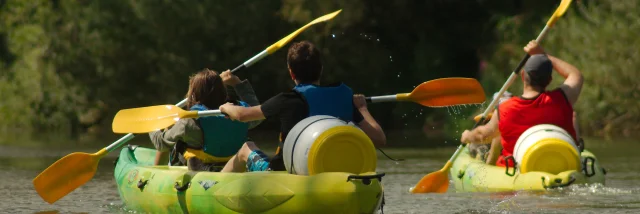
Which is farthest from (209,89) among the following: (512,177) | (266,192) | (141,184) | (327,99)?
(512,177)

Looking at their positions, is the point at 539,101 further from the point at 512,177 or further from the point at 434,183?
the point at 434,183

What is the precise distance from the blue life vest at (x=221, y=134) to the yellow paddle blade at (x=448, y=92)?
1.19 meters

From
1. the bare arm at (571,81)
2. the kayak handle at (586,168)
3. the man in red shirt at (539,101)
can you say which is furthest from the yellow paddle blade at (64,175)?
the kayak handle at (586,168)

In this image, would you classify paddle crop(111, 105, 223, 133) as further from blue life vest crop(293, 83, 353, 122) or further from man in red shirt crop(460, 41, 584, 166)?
man in red shirt crop(460, 41, 584, 166)

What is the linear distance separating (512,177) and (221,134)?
2596 millimetres

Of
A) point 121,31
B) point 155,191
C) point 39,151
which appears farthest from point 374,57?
point 155,191

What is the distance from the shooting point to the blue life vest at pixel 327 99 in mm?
8312

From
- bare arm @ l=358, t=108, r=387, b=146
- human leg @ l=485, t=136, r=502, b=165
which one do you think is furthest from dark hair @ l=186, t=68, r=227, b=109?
human leg @ l=485, t=136, r=502, b=165

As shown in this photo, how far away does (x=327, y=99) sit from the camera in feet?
27.4

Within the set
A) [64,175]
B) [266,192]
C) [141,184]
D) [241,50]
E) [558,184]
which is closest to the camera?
[266,192]

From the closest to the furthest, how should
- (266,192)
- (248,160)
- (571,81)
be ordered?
1. (266,192)
2. (248,160)
3. (571,81)

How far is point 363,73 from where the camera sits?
3300cm

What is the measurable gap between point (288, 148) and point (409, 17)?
1068 inches

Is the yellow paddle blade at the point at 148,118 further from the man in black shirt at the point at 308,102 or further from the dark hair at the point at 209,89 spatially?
the man in black shirt at the point at 308,102
